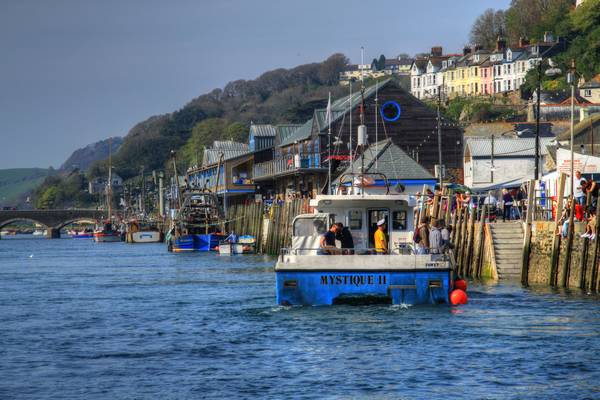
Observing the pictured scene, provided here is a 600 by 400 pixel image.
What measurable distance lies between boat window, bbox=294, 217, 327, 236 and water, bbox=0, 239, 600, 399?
8.14 feet

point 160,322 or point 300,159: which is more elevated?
point 300,159

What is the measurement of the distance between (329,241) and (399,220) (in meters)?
2.74

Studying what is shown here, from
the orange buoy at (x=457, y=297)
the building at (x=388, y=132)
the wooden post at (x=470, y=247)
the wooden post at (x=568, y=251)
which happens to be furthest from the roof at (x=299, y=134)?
the orange buoy at (x=457, y=297)

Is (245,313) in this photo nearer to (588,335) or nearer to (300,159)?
(588,335)

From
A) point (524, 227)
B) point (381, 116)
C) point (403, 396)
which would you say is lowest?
point (403, 396)

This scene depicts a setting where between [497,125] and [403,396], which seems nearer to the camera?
[403,396]

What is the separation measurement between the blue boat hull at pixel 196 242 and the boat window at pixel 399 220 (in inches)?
2454

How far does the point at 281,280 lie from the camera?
32875 mm

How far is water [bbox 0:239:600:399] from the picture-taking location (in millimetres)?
23094

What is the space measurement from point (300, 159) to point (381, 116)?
287 inches

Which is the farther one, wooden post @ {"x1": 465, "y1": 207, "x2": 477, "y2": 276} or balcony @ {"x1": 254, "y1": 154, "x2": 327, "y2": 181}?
balcony @ {"x1": 254, "y1": 154, "x2": 327, "y2": 181}

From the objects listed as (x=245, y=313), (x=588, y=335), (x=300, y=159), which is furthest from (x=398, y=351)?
(x=300, y=159)

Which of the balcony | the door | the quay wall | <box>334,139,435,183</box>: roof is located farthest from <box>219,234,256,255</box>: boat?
the door

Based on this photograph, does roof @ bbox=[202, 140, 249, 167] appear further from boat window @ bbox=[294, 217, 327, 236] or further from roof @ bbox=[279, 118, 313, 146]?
boat window @ bbox=[294, 217, 327, 236]
